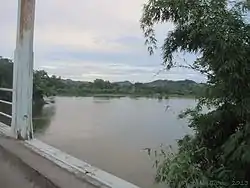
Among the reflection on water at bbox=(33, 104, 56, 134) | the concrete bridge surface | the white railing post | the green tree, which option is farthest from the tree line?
the white railing post

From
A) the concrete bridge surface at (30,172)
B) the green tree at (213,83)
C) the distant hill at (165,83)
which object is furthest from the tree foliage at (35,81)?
the green tree at (213,83)

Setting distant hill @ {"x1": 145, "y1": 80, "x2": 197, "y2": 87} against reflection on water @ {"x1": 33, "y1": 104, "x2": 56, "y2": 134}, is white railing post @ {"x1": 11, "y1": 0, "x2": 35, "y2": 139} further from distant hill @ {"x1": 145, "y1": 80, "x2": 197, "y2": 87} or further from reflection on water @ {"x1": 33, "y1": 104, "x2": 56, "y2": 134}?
reflection on water @ {"x1": 33, "y1": 104, "x2": 56, "y2": 134}

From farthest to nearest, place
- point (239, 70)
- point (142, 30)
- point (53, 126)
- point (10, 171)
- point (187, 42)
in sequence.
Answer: point (53, 126) → point (10, 171) → point (142, 30) → point (187, 42) → point (239, 70)

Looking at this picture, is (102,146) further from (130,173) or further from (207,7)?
(207,7)

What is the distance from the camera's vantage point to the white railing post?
3.87 m

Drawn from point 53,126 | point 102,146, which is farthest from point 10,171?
point 53,126

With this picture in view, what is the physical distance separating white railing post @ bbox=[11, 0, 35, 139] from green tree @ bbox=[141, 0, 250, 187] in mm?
1901

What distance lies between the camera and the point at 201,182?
203cm

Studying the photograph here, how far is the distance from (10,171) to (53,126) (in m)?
6.33

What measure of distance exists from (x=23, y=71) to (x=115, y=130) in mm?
4658

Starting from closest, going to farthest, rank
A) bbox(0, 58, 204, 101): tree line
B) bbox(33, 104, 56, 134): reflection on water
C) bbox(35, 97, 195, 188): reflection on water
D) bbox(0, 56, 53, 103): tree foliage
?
1. bbox(0, 58, 204, 101): tree line
2. bbox(35, 97, 195, 188): reflection on water
3. bbox(0, 56, 53, 103): tree foliage
4. bbox(33, 104, 56, 134): reflection on water

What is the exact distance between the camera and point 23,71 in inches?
156

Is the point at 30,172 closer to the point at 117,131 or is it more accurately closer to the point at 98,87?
the point at 98,87

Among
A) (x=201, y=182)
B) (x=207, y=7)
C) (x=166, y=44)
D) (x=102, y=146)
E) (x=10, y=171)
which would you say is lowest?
(x=102, y=146)
